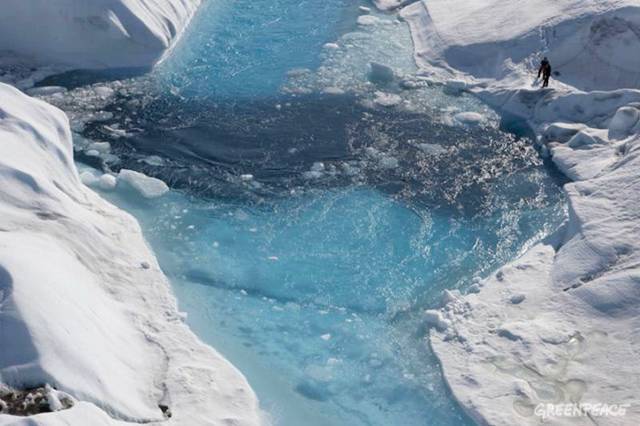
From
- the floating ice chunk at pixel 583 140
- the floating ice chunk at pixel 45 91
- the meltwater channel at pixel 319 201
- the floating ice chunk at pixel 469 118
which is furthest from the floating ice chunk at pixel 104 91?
the floating ice chunk at pixel 583 140

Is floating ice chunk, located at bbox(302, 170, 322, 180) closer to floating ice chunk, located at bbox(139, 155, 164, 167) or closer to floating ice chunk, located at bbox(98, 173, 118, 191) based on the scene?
floating ice chunk, located at bbox(139, 155, 164, 167)

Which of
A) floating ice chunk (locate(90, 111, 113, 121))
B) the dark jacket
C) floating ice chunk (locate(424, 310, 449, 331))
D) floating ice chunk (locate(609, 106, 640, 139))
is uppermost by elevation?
the dark jacket

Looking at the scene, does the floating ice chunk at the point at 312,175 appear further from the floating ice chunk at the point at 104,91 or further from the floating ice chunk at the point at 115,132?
the floating ice chunk at the point at 104,91

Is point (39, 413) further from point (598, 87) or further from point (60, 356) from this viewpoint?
point (598, 87)

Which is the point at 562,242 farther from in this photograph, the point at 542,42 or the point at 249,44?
the point at 249,44

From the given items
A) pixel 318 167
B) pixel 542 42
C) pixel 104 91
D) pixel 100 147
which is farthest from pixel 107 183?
pixel 542 42

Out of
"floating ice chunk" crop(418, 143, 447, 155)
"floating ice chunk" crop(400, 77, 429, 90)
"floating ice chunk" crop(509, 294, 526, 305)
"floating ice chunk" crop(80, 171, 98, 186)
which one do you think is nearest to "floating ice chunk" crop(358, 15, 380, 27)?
"floating ice chunk" crop(400, 77, 429, 90)
